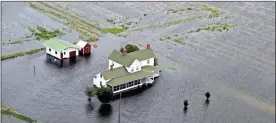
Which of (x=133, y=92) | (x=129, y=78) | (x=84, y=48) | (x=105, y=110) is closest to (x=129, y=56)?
(x=129, y=78)

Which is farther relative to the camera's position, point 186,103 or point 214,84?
point 214,84

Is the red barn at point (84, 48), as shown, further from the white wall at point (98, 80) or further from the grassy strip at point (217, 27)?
the grassy strip at point (217, 27)

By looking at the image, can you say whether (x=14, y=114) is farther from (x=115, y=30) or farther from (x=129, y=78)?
(x=115, y=30)

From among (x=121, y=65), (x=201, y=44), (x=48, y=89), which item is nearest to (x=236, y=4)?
(x=201, y=44)

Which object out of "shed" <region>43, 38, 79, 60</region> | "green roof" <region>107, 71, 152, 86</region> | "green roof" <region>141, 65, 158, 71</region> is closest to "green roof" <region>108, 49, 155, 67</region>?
"green roof" <region>141, 65, 158, 71</region>

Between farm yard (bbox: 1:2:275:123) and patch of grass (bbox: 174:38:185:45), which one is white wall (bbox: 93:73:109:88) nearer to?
farm yard (bbox: 1:2:275:123)

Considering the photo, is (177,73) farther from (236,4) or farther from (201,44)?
(236,4)
